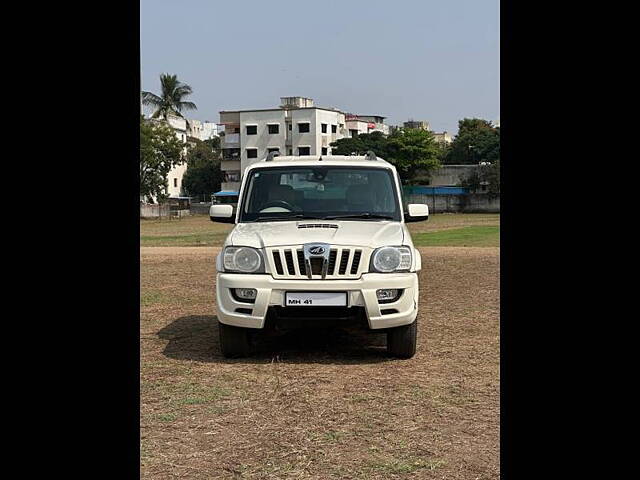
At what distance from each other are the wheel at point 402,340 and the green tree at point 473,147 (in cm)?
6994

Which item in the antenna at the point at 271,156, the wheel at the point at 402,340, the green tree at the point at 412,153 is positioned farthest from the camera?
the green tree at the point at 412,153

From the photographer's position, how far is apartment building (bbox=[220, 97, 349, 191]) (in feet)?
281

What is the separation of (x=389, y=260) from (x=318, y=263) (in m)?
0.64

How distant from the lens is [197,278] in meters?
15.9

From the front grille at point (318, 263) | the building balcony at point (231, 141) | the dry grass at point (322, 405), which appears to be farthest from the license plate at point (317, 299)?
the building balcony at point (231, 141)

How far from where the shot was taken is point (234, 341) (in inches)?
298

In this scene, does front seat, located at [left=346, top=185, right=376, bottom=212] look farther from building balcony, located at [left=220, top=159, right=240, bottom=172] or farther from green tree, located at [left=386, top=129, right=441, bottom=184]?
building balcony, located at [left=220, top=159, right=240, bottom=172]

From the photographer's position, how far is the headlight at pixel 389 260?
7.16 metres

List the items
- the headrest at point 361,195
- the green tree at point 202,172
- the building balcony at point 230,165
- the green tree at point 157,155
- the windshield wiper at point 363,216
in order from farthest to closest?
the green tree at point 202,172
the building balcony at point 230,165
the green tree at point 157,155
the headrest at point 361,195
the windshield wiper at point 363,216

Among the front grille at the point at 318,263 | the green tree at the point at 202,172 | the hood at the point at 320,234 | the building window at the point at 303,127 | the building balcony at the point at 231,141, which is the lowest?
the front grille at the point at 318,263

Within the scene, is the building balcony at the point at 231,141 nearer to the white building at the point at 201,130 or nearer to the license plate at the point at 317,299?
the white building at the point at 201,130

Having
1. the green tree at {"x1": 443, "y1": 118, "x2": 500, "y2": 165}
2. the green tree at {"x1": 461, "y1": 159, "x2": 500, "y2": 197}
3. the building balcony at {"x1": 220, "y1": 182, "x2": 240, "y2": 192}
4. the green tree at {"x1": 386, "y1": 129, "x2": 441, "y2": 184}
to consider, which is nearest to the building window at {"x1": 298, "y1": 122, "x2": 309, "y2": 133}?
the building balcony at {"x1": 220, "y1": 182, "x2": 240, "y2": 192}
